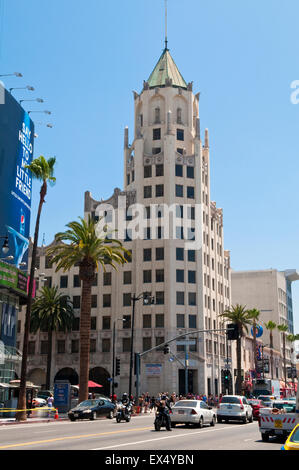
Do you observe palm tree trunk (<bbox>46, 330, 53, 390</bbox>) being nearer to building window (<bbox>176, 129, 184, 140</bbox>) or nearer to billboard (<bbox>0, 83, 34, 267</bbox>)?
billboard (<bbox>0, 83, 34, 267</bbox>)

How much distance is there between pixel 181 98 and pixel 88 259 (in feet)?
176

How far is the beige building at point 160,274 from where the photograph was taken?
79250 mm

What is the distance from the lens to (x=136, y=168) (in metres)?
87.5

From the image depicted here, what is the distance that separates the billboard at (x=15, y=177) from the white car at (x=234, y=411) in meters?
28.0

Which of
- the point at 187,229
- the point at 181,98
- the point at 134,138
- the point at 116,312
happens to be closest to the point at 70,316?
the point at 116,312

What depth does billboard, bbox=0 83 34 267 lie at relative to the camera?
2098 inches

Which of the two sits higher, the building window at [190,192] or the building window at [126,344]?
the building window at [190,192]

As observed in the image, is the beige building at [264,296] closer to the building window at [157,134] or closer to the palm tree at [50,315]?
the building window at [157,134]

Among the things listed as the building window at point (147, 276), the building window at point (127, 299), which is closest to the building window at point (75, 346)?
the building window at point (127, 299)

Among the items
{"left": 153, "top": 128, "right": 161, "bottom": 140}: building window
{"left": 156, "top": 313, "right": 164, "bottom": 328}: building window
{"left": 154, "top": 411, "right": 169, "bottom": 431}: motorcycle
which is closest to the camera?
{"left": 154, "top": 411, "right": 169, "bottom": 431}: motorcycle

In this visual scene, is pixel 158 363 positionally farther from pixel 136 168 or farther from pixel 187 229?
pixel 136 168

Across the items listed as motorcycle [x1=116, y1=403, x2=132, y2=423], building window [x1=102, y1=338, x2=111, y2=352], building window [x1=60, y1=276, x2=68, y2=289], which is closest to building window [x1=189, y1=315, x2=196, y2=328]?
building window [x1=102, y1=338, x2=111, y2=352]

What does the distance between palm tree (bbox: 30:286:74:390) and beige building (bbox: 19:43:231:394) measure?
135 inches

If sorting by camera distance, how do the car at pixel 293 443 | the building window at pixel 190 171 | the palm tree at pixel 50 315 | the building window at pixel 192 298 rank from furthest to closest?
the building window at pixel 190 171 < the building window at pixel 192 298 < the palm tree at pixel 50 315 < the car at pixel 293 443
